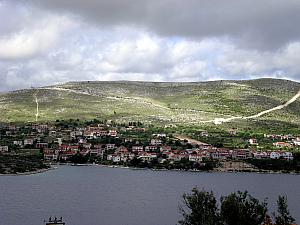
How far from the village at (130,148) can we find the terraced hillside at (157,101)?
17.8 meters

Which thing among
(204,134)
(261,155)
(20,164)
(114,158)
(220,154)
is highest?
(204,134)

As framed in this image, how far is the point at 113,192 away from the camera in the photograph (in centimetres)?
6175

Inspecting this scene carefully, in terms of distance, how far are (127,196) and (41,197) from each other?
9.57 metres

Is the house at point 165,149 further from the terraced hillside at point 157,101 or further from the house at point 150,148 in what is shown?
the terraced hillside at point 157,101

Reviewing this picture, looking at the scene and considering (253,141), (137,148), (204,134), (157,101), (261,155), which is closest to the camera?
(261,155)

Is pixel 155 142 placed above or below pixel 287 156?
above

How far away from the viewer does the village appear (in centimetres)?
9169

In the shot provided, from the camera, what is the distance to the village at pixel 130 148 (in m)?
91.7

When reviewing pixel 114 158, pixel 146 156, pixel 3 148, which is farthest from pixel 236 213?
pixel 3 148

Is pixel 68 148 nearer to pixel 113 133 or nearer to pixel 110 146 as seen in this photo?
pixel 110 146

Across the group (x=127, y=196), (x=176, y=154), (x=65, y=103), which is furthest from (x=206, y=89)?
(x=127, y=196)

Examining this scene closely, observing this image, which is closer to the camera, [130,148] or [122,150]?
[122,150]

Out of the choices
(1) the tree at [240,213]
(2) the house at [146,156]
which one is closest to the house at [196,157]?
(2) the house at [146,156]

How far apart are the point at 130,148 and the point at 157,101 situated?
6539 cm
